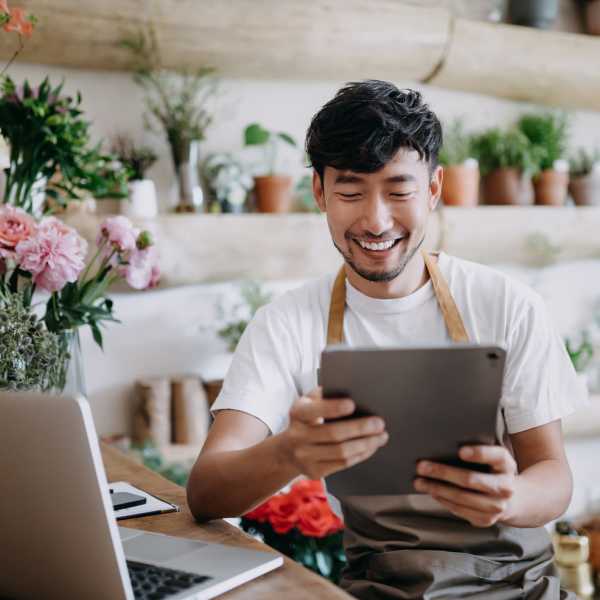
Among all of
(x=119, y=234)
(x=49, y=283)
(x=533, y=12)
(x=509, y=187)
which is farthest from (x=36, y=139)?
(x=533, y=12)

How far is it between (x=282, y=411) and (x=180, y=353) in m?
1.64

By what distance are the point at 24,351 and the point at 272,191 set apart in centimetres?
178

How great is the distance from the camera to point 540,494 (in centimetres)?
128

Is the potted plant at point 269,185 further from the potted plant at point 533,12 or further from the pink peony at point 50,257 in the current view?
the pink peony at point 50,257

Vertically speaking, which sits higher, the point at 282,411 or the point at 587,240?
the point at 587,240

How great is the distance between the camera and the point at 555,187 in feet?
11.7

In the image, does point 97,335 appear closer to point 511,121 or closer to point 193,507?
point 193,507

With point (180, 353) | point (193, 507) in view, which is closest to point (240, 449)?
point (193, 507)

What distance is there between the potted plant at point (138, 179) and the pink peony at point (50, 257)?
44.9 inches

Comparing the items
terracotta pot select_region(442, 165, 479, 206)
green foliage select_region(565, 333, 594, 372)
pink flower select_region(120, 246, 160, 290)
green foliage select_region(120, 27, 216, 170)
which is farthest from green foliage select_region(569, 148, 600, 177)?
pink flower select_region(120, 246, 160, 290)

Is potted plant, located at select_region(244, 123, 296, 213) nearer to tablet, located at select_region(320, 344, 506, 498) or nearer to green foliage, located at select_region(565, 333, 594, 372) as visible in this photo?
green foliage, located at select_region(565, 333, 594, 372)

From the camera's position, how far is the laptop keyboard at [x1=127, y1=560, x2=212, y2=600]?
38.9 inches

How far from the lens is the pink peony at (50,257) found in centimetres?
154

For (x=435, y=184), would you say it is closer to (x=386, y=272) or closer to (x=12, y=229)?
(x=386, y=272)
